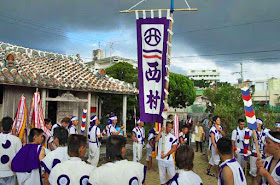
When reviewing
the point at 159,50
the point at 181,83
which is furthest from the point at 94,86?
the point at 181,83

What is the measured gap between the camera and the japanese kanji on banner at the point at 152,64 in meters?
4.70

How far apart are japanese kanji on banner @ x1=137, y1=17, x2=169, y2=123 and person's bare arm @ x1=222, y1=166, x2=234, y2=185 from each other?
2.08 m

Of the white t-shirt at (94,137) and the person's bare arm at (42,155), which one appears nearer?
the person's bare arm at (42,155)

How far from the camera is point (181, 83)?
21000 millimetres

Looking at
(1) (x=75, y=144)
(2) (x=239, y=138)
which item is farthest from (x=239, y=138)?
(1) (x=75, y=144)

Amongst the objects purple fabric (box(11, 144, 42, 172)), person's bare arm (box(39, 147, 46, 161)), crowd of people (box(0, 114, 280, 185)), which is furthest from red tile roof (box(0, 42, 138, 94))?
person's bare arm (box(39, 147, 46, 161))

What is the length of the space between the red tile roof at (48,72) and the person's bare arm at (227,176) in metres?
6.78

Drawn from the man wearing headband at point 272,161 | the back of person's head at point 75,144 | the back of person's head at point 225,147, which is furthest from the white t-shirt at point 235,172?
the back of person's head at point 75,144

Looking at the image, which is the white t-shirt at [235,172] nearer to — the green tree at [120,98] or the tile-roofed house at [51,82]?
the tile-roofed house at [51,82]

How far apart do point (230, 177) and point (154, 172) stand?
5827 mm

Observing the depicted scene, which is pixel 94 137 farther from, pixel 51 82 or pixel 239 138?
pixel 239 138

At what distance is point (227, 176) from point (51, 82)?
277 inches

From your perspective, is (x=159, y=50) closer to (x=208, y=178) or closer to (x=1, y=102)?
(x=208, y=178)

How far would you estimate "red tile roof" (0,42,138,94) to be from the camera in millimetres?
7477
